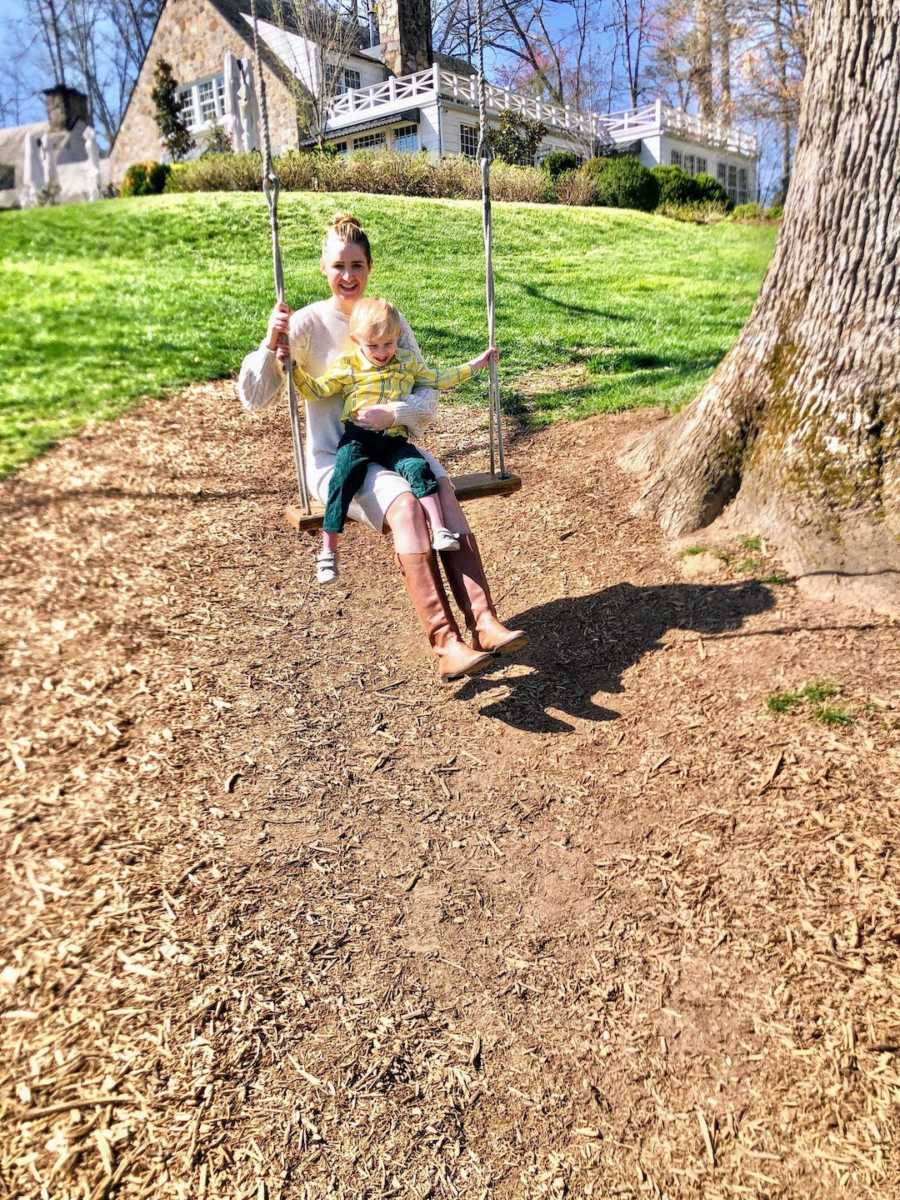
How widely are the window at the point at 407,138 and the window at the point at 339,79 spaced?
1891 mm

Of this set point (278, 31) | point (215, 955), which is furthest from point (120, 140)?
point (215, 955)

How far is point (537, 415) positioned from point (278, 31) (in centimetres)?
2366

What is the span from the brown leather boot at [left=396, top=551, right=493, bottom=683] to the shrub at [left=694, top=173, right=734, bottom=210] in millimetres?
21727

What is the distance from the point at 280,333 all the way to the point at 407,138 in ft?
75.6

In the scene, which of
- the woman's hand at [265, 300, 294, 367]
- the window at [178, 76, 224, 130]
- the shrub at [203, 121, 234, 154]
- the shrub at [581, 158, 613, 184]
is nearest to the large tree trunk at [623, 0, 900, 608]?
the woman's hand at [265, 300, 294, 367]

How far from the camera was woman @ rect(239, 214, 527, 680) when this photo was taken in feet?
11.1

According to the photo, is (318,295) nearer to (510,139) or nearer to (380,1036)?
(380,1036)

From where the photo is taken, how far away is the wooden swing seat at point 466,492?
3.58m

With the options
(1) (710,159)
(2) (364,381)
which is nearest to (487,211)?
(2) (364,381)

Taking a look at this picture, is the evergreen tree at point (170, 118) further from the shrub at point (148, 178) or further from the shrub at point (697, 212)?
the shrub at point (697, 212)

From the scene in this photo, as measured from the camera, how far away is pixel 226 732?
3.63m

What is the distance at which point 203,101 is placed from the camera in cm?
2616

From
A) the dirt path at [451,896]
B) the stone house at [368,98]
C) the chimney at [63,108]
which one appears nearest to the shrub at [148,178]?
the stone house at [368,98]

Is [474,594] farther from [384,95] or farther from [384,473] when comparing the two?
[384,95]
